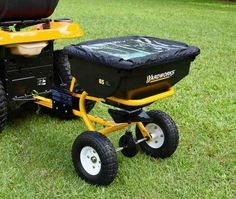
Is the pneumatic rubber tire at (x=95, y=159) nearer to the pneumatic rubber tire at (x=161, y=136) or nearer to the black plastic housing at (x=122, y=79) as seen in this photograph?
the black plastic housing at (x=122, y=79)

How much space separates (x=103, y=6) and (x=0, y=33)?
10739 millimetres

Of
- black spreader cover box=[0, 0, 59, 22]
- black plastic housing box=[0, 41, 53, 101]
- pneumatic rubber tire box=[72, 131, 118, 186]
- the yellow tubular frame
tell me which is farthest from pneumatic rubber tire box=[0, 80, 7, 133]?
pneumatic rubber tire box=[72, 131, 118, 186]

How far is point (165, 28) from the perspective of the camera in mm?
9953

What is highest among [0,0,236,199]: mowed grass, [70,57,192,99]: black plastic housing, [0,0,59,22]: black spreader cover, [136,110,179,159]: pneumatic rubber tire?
[0,0,59,22]: black spreader cover

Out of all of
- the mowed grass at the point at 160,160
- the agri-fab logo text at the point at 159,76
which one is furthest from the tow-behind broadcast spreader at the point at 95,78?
the mowed grass at the point at 160,160

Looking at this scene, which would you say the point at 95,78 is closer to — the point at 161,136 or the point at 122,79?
the point at 122,79

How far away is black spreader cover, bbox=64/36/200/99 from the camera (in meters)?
2.68

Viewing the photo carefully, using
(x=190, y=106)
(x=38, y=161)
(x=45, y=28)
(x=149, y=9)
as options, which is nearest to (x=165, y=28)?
(x=149, y=9)

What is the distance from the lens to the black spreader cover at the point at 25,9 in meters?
3.53

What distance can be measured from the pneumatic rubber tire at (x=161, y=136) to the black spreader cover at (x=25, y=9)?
49.6 inches

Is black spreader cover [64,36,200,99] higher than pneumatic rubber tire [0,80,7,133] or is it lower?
higher

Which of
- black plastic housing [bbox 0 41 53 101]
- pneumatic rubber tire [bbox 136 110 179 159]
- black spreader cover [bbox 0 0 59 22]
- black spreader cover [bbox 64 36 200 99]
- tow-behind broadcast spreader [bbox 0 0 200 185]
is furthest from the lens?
black plastic housing [bbox 0 41 53 101]

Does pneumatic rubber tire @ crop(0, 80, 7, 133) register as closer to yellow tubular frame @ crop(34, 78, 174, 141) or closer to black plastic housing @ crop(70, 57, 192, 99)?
yellow tubular frame @ crop(34, 78, 174, 141)

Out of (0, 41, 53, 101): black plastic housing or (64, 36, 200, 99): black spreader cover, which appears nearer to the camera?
(64, 36, 200, 99): black spreader cover
